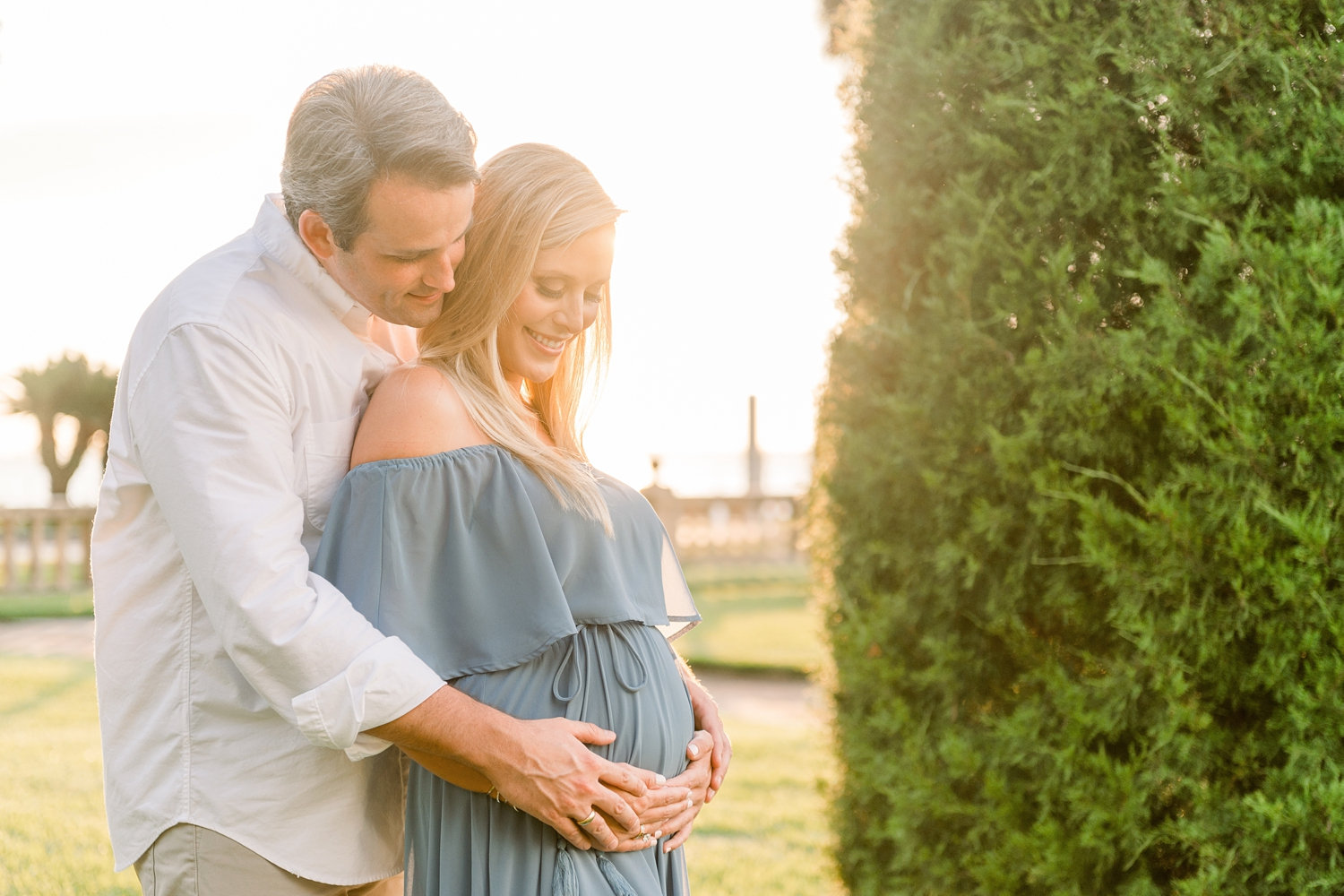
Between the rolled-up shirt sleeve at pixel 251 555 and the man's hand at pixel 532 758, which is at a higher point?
the rolled-up shirt sleeve at pixel 251 555

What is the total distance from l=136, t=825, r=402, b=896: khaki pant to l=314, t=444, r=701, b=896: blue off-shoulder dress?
0.88 feet

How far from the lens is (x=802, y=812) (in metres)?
5.54

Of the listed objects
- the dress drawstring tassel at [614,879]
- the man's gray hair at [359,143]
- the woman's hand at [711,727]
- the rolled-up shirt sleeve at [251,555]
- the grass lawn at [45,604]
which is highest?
the man's gray hair at [359,143]

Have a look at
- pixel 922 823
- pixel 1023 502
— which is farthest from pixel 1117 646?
pixel 922 823

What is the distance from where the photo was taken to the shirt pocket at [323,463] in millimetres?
1920

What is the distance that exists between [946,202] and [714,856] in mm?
3073

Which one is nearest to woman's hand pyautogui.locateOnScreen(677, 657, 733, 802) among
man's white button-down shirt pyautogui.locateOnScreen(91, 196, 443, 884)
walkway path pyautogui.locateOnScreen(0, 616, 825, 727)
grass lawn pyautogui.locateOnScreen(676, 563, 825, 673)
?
man's white button-down shirt pyautogui.locateOnScreen(91, 196, 443, 884)

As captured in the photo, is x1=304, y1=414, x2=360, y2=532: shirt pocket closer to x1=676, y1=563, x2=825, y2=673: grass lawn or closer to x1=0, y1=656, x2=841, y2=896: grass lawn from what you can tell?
x1=0, y1=656, x2=841, y2=896: grass lawn

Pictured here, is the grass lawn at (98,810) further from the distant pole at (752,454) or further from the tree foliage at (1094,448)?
the distant pole at (752,454)

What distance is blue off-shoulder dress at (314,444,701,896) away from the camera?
187cm

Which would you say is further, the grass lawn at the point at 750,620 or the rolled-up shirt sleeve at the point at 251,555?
the grass lawn at the point at 750,620

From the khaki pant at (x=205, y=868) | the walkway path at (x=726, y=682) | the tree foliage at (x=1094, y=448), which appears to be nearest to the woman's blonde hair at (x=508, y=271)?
the khaki pant at (x=205, y=868)

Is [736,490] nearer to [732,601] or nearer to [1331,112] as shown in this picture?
[732,601]

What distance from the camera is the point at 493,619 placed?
1.94 m
